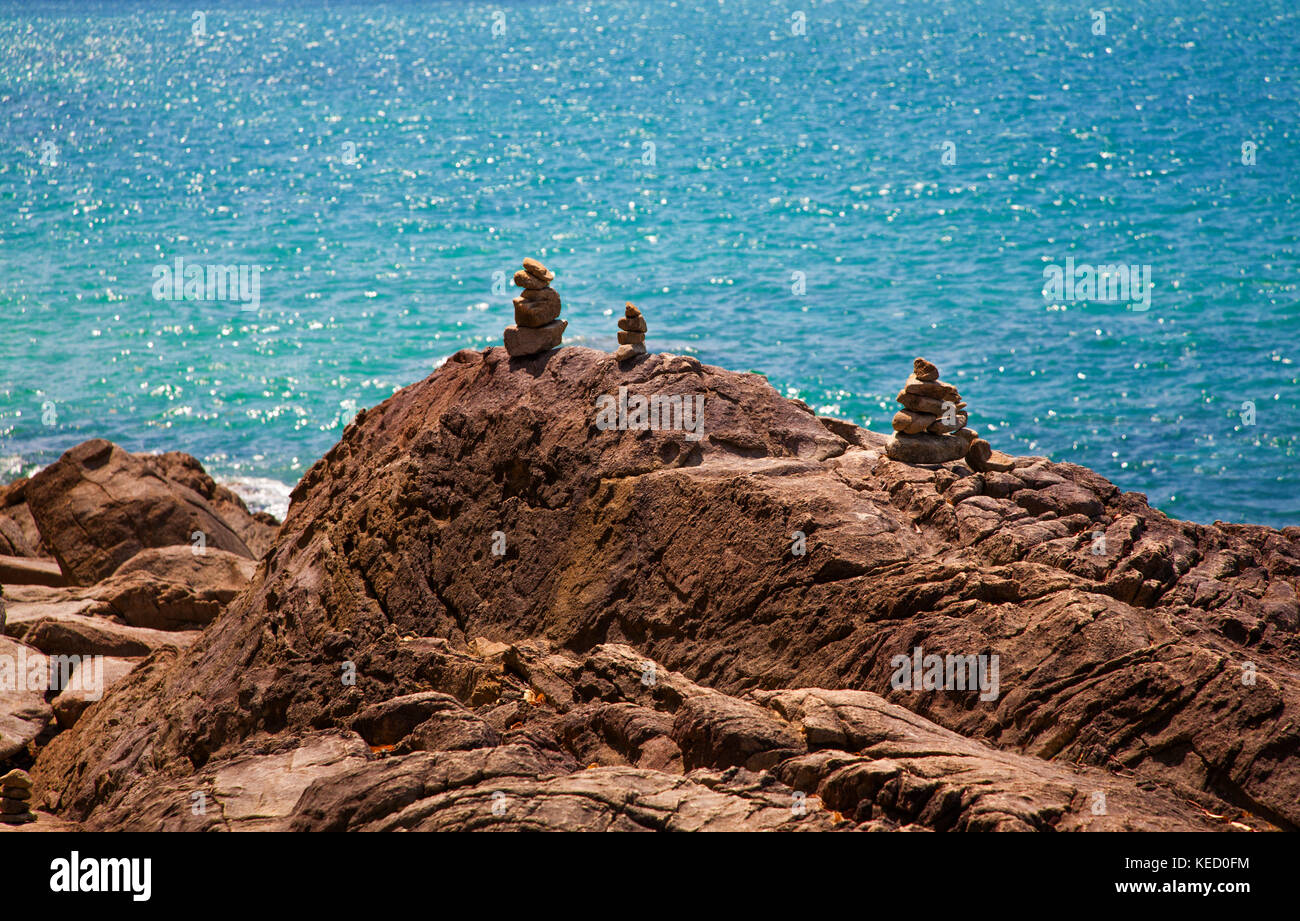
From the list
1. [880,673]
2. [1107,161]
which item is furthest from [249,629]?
[1107,161]

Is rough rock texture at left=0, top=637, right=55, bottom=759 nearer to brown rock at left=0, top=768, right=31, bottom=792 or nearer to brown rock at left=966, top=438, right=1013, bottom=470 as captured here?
brown rock at left=0, top=768, right=31, bottom=792

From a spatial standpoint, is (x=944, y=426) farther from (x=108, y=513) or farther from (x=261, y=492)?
(x=261, y=492)

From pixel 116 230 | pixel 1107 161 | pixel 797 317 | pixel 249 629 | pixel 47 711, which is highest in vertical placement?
pixel 1107 161

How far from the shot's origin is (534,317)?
2053 centimetres

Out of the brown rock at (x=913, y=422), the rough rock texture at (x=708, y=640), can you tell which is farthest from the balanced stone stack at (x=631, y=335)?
the brown rock at (x=913, y=422)

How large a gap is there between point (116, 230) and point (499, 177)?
24.0m

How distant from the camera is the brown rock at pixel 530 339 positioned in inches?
813

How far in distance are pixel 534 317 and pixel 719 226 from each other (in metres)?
50.8

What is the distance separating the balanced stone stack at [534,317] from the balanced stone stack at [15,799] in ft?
32.2

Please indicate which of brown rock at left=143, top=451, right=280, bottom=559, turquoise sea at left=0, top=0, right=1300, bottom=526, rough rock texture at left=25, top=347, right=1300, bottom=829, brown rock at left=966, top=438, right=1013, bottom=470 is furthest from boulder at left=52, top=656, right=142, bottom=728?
turquoise sea at left=0, top=0, right=1300, bottom=526

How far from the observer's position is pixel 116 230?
73375 millimetres

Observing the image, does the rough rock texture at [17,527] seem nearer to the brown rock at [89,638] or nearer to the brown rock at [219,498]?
the brown rock at [219,498]

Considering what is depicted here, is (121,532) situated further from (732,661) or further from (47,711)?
(732,661)

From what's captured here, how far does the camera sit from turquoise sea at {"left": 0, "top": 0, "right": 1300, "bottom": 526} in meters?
47.8
